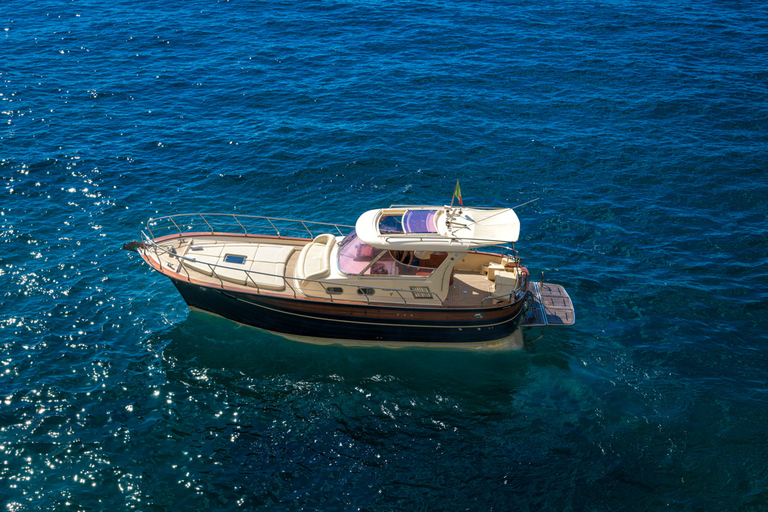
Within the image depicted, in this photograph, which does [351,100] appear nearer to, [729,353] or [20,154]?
[20,154]

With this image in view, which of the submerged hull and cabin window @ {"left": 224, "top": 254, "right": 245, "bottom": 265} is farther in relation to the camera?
cabin window @ {"left": 224, "top": 254, "right": 245, "bottom": 265}

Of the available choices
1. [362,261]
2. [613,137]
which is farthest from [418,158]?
[362,261]

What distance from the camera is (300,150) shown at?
1389 inches

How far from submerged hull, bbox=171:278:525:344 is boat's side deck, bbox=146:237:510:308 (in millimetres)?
399

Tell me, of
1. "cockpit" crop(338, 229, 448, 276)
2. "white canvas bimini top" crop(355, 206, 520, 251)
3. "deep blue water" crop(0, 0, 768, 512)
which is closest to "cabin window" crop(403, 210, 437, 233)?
"white canvas bimini top" crop(355, 206, 520, 251)

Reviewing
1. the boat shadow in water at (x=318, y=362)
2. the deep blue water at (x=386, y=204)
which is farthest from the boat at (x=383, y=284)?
the deep blue water at (x=386, y=204)

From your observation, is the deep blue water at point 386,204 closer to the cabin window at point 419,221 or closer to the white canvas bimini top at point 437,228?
the white canvas bimini top at point 437,228

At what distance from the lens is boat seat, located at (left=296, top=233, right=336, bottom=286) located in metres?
21.5

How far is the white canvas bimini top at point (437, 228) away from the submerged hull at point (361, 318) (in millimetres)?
2539

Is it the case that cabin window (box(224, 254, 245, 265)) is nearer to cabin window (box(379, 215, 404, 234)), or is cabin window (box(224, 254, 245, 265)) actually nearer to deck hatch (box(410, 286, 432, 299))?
cabin window (box(379, 215, 404, 234))

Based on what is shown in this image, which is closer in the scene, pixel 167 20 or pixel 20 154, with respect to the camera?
pixel 20 154

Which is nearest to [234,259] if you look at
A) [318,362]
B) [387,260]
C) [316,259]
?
[316,259]

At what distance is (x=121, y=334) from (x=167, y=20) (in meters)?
39.9

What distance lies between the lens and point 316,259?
22.6 meters
